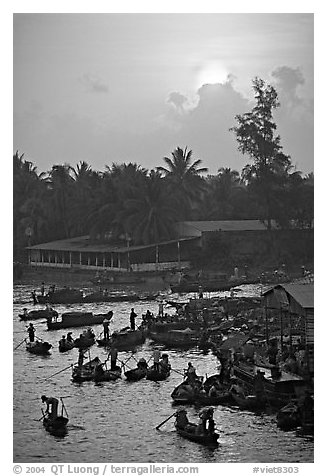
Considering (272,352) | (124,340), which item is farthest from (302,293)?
(124,340)

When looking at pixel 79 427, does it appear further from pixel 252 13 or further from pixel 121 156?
pixel 252 13

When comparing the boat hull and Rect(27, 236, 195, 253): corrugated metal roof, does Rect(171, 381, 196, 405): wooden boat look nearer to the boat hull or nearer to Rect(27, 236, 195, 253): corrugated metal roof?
Rect(27, 236, 195, 253): corrugated metal roof

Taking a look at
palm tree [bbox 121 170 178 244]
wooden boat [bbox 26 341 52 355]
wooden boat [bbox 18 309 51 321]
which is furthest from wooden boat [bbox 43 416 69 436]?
palm tree [bbox 121 170 178 244]

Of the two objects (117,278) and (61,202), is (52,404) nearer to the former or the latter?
(61,202)

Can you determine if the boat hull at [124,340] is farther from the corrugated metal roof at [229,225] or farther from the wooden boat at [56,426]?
the wooden boat at [56,426]

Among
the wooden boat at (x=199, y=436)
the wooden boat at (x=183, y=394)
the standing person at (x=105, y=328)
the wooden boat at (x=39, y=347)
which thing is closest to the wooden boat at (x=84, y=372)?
the wooden boat at (x=39, y=347)
